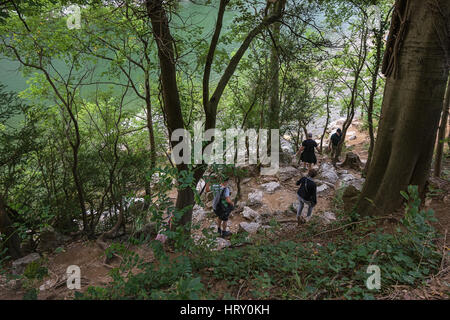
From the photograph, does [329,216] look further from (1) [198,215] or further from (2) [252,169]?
(2) [252,169]

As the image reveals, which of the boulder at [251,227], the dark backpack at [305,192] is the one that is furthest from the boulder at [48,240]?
the dark backpack at [305,192]

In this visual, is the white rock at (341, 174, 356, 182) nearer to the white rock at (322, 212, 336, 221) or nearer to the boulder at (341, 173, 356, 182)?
the boulder at (341, 173, 356, 182)

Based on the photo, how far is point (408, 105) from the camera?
3422 millimetres

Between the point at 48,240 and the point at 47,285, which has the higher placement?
the point at 47,285

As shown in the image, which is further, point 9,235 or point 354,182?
point 354,182

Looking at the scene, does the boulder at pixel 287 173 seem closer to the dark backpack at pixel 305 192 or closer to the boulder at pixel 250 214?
the boulder at pixel 250 214

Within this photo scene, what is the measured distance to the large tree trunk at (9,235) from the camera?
517 cm

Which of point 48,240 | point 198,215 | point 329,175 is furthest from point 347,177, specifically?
point 48,240

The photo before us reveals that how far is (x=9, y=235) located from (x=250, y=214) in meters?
5.59

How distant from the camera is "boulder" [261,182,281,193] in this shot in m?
9.16

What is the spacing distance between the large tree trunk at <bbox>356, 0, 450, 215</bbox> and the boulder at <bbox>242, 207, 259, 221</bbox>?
13.0ft

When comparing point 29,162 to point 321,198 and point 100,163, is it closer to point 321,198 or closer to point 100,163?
point 100,163

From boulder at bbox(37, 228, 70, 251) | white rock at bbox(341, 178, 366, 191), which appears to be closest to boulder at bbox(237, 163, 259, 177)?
white rock at bbox(341, 178, 366, 191)

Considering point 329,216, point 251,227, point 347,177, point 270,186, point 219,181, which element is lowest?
point 251,227
